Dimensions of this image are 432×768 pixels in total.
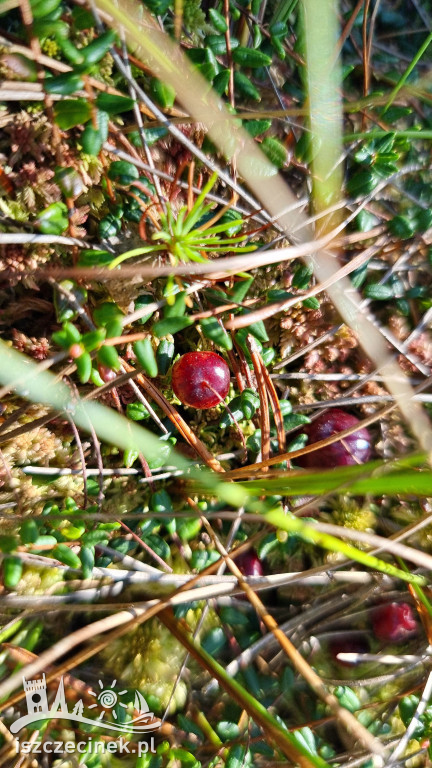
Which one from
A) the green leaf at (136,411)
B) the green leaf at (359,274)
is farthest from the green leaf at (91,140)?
the green leaf at (359,274)

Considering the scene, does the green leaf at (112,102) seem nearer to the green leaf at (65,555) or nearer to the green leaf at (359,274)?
the green leaf at (359,274)

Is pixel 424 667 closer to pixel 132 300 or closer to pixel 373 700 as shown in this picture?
pixel 373 700

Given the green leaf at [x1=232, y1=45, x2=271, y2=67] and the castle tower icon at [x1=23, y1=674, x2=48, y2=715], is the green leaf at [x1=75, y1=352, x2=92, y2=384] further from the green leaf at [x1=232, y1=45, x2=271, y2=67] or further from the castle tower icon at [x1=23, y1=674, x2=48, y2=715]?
the green leaf at [x1=232, y1=45, x2=271, y2=67]

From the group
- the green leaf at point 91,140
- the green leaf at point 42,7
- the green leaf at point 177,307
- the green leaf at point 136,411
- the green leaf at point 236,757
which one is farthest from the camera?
the green leaf at point 136,411

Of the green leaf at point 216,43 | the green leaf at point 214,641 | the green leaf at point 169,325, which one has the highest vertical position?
the green leaf at point 216,43

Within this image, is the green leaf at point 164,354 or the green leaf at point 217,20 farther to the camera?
the green leaf at point 164,354

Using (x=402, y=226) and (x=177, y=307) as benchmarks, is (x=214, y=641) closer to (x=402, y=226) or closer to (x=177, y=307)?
(x=177, y=307)

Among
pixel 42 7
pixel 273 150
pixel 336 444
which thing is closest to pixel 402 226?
pixel 273 150
